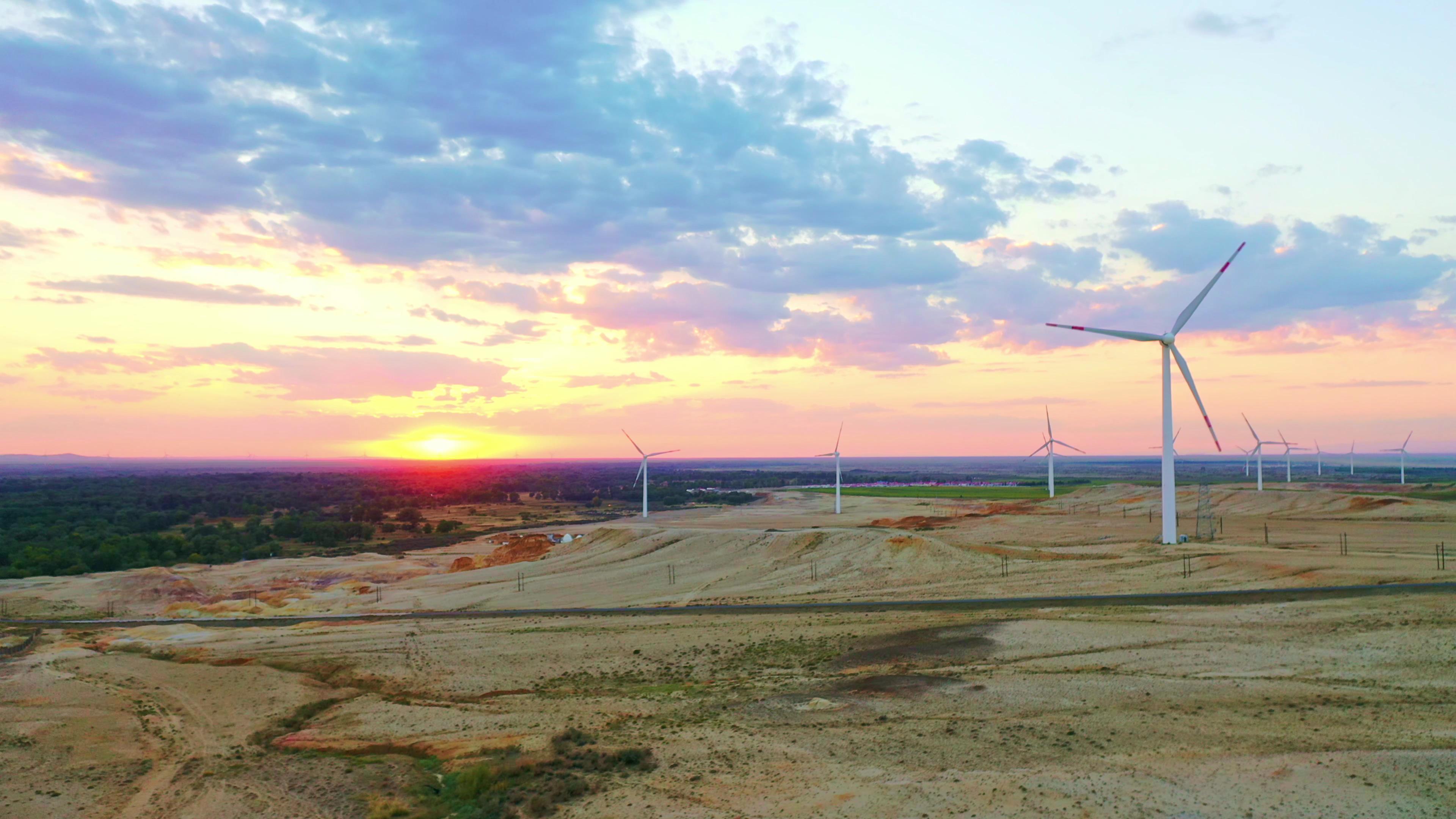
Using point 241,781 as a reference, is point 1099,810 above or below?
above

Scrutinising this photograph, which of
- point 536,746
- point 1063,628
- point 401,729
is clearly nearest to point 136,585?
point 401,729

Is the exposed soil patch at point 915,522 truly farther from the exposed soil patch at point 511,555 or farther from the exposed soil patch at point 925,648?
the exposed soil patch at point 925,648

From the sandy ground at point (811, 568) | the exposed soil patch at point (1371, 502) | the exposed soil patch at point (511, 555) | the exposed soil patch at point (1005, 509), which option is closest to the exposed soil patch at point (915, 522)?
the sandy ground at point (811, 568)

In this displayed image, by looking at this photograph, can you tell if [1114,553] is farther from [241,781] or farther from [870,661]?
[241,781]

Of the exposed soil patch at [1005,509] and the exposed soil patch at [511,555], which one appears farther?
the exposed soil patch at [1005,509]

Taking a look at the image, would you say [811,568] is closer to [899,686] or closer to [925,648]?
[925,648]

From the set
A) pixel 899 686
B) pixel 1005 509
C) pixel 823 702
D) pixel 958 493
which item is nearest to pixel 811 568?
pixel 899 686
